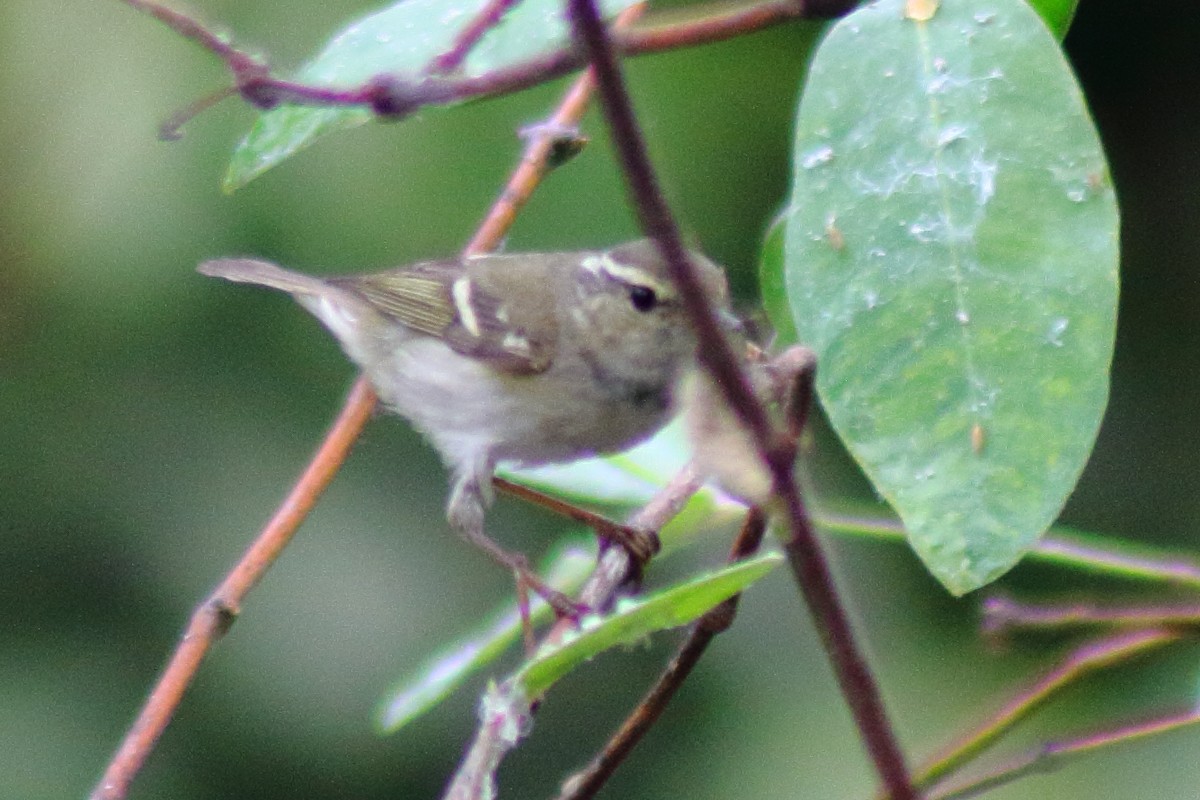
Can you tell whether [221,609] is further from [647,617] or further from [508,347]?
[508,347]

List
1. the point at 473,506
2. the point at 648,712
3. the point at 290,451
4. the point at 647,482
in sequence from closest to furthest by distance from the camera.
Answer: the point at 648,712, the point at 647,482, the point at 473,506, the point at 290,451

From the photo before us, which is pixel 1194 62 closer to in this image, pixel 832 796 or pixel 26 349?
pixel 832 796

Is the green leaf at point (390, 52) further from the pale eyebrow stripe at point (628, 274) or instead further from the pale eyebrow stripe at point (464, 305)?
the pale eyebrow stripe at point (464, 305)

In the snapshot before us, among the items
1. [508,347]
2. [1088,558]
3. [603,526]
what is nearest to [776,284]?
[1088,558]

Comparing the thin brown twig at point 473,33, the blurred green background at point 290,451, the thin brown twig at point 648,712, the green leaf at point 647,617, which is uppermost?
the thin brown twig at point 473,33

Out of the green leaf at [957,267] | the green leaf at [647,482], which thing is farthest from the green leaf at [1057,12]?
the green leaf at [647,482]

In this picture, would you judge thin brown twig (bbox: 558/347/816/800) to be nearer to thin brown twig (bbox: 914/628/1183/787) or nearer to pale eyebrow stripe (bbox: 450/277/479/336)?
thin brown twig (bbox: 914/628/1183/787)

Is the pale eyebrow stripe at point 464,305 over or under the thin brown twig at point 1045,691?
under
